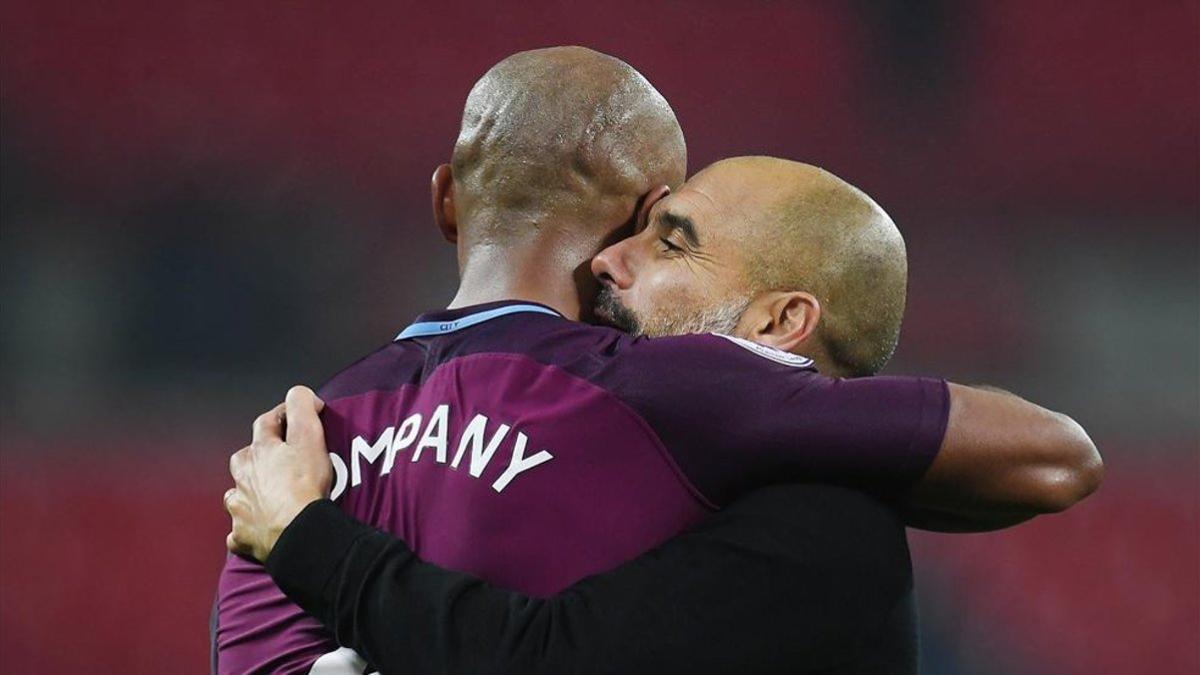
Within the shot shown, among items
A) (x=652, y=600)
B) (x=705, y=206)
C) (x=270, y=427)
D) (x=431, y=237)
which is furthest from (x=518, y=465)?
(x=431, y=237)

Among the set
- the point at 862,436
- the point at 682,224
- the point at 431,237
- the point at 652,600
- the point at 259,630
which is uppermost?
the point at 682,224

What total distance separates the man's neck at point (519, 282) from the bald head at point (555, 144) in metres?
0.04

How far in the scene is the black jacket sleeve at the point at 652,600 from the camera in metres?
1.40

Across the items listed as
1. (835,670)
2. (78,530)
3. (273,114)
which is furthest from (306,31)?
(835,670)

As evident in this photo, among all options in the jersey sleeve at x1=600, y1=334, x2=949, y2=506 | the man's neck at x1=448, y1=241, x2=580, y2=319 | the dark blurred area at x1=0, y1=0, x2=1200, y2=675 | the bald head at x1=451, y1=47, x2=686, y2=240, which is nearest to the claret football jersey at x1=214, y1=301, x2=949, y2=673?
the jersey sleeve at x1=600, y1=334, x2=949, y2=506

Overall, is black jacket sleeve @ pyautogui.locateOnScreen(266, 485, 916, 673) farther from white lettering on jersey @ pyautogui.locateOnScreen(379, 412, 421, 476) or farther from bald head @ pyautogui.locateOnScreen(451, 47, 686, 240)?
bald head @ pyautogui.locateOnScreen(451, 47, 686, 240)

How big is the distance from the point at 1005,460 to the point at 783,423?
0.64 feet

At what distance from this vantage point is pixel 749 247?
1.74 meters

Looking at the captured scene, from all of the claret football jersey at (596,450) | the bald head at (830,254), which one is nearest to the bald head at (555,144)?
the bald head at (830,254)

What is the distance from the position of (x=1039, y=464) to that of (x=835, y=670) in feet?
0.84

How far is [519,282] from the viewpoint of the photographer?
5.74ft

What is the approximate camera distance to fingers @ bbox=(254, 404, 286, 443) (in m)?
1.64

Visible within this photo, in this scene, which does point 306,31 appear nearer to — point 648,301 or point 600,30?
point 600,30

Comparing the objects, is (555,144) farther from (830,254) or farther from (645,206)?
(830,254)
